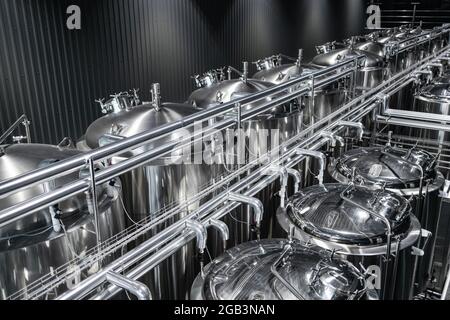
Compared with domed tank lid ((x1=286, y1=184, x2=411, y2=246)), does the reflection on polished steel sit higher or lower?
higher

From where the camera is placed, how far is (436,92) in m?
4.43

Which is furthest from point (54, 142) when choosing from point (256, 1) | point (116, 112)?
point (256, 1)

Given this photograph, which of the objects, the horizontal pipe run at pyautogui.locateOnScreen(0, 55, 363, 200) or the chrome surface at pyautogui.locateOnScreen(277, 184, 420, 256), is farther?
the chrome surface at pyautogui.locateOnScreen(277, 184, 420, 256)

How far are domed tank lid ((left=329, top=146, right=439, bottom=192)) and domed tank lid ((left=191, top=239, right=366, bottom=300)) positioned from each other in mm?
885

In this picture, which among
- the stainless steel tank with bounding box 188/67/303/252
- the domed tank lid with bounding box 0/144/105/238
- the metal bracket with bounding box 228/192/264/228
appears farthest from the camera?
the stainless steel tank with bounding box 188/67/303/252

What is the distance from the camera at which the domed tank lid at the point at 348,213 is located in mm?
1964

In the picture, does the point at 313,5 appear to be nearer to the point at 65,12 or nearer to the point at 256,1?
the point at 256,1

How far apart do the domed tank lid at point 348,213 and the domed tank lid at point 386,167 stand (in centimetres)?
25

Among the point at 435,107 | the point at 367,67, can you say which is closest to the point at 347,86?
the point at 435,107

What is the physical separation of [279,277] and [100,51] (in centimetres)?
460

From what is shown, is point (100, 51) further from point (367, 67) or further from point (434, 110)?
point (434, 110)

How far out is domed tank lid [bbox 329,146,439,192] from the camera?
8.44ft

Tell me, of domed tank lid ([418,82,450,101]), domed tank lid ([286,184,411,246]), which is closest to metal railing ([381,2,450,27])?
domed tank lid ([418,82,450,101])

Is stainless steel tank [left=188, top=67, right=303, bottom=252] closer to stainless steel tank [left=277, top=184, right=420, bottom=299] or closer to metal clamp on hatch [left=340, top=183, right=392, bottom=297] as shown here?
stainless steel tank [left=277, top=184, right=420, bottom=299]
